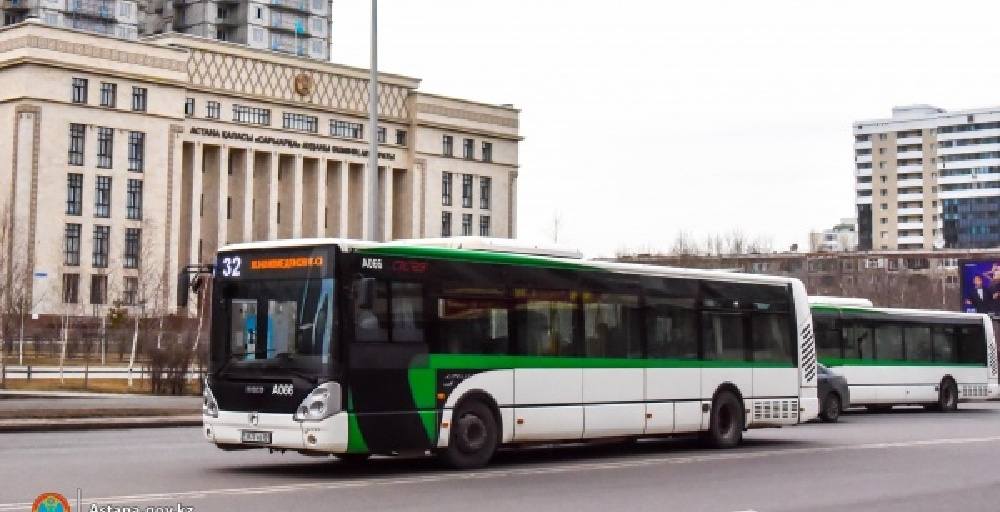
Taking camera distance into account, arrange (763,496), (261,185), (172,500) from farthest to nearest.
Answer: (261,185), (763,496), (172,500)

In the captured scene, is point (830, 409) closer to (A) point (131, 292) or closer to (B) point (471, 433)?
(B) point (471, 433)

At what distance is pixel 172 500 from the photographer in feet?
42.1

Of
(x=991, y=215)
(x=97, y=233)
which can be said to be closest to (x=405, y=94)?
(x=97, y=233)

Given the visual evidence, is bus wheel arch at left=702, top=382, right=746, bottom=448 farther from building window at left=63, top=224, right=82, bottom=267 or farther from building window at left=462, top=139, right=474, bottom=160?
building window at left=462, top=139, right=474, bottom=160

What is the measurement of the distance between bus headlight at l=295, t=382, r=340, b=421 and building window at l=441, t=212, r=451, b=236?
3921 inches

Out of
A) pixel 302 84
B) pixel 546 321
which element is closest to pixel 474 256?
pixel 546 321

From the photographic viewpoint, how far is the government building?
8819cm

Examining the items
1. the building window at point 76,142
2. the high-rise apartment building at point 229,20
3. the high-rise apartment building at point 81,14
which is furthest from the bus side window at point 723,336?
the high-rise apartment building at point 229,20

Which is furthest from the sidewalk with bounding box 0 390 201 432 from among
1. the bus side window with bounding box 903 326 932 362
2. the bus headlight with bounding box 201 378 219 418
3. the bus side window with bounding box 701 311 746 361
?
the bus side window with bounding box 903 326 932 362

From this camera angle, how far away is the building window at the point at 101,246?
9175 cm

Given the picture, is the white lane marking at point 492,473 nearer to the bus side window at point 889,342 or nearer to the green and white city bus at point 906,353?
the green and white city bus at point 906,353

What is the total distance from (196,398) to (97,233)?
189 feet

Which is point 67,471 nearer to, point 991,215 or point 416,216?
point 416,216

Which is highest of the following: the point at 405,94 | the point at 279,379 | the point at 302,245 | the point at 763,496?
the point at 405,94
